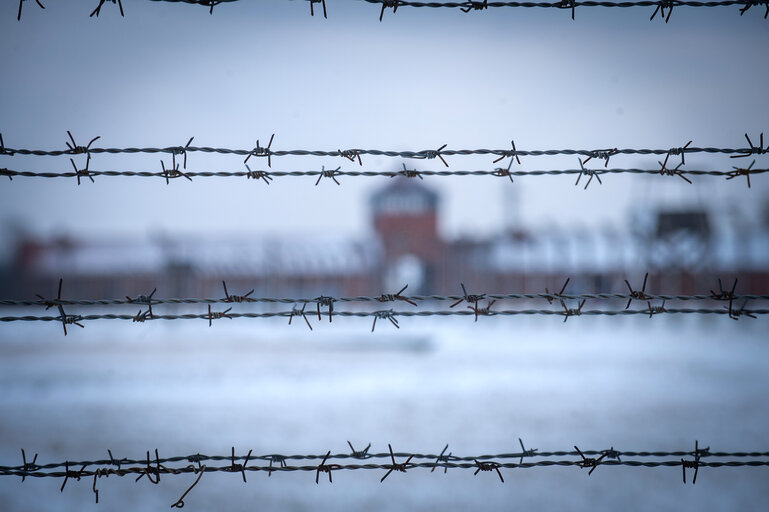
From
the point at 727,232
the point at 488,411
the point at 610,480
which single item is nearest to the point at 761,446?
the point at 610,480

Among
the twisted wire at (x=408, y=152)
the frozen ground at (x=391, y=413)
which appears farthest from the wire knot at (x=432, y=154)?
the frozen ground at (x=391, y=413)

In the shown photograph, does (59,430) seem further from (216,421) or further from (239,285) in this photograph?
(239,285)

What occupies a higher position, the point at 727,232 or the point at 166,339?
the point at 727,232

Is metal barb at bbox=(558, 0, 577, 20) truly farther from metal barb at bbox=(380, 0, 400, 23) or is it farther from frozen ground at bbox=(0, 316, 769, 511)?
frozen ground at bbox=(0, 316, 769, 511)

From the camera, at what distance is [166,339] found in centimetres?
1830

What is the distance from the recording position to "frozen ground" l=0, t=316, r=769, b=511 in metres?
4.60

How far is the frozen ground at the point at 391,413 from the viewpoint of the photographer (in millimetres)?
4598

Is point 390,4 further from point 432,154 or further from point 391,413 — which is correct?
point 391,413

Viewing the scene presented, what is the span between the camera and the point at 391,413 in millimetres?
7211

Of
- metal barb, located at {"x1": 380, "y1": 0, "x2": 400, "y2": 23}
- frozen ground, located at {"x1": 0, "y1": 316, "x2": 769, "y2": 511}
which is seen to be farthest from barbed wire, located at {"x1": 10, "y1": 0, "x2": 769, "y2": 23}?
frozen ground, located at {"x1": 0, "y1": 316, "x2": 769, "y2": 511}

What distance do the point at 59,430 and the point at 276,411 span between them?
2.50m

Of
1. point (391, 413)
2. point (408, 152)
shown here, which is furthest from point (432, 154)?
point (391, 413)

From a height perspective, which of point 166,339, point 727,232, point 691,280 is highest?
point 727,232

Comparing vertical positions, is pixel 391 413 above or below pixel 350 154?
below
